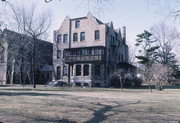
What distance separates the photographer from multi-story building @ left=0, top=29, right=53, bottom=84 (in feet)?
141

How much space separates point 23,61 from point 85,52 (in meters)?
13.0

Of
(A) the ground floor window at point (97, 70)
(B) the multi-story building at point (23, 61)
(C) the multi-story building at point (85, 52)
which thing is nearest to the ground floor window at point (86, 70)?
(C) the multi-story building at point (85, 52)

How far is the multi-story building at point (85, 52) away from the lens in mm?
39625

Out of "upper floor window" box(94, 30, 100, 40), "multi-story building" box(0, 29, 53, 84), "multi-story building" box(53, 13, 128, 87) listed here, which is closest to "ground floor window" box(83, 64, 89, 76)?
"multi-story building" box(53, 13, 128, 87)

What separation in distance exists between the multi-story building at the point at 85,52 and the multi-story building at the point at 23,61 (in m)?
5.23

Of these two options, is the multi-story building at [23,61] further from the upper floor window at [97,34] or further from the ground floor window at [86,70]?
the upper floor window at [97,34]

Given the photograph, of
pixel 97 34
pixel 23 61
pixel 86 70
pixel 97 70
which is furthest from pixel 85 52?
pixel 23 61

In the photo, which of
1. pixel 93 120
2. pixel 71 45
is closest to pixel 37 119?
pixel 93 120

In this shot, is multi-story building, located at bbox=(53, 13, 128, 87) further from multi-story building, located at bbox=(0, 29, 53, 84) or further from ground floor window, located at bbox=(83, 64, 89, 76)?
multi-story building, located at bbox=(0, 29, 53, 84)

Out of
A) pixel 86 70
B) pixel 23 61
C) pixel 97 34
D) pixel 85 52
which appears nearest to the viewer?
pixel 86 70

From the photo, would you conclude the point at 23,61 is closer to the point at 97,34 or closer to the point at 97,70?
the point at 97,70

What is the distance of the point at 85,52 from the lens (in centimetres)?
4066

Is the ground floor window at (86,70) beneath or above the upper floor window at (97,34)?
beneath

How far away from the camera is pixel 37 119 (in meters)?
8.15
